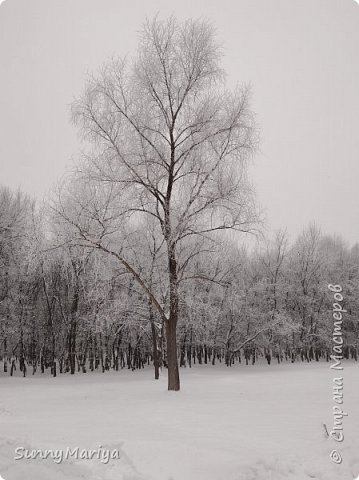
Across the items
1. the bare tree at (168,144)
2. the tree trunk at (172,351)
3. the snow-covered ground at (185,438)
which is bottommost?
the snow-covered ground at (185,438)

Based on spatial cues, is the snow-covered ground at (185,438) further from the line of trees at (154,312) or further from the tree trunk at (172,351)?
the line of trees at (154,312)

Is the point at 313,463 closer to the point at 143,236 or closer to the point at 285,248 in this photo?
the point at 143,236

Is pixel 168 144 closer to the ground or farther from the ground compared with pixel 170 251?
farther from the ground

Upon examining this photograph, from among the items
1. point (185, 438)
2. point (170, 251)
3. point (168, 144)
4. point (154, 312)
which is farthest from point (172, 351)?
point (154, 312)

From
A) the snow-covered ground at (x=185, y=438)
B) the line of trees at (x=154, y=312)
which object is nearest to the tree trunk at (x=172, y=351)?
the snow-covered ground at (x=185, y=438)

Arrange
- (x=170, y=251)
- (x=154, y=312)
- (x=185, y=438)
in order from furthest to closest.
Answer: (x=154, y=312) < (x=170, y=251) < (x=185, y=438)

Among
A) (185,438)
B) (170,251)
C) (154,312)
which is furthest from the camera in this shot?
(154,312)

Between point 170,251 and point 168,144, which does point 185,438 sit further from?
point 168,144

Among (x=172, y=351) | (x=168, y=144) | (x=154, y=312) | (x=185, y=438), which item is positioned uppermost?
(x=168, y=144)

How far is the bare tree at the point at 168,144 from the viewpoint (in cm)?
1391

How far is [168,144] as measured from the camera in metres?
14.9

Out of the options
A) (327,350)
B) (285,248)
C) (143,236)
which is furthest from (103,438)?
(327,350)

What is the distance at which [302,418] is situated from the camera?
10125mm

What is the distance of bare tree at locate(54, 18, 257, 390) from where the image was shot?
45.6 feet
